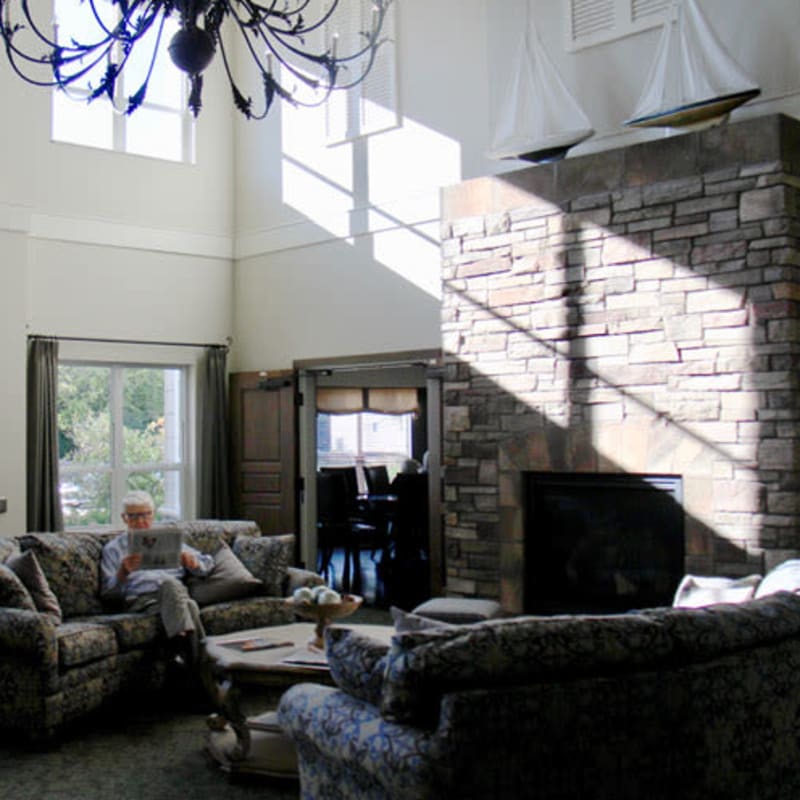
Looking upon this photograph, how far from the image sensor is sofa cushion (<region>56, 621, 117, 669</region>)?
4949mm

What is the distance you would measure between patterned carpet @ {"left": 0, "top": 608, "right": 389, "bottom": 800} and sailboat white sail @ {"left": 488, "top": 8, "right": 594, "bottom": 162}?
3830 mm

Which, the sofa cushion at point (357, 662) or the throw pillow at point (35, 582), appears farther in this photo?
the throw pillow at point (35, 582)

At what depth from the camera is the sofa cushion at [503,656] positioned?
9.50ft

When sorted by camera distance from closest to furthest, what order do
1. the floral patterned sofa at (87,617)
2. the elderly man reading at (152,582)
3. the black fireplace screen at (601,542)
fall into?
the floral patterned sofa at (87,617)
the elderly man reading at (152,582)
the black fireplace screen at (601,542)

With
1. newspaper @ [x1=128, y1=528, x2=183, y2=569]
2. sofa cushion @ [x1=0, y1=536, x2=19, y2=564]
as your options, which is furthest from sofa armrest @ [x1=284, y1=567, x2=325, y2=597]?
sofa cushion @ [x1=0, y1=536, x2=19, y2=564]

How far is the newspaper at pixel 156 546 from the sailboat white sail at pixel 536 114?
10.3 feet

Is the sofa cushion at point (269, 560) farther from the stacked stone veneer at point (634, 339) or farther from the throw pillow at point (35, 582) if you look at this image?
Result: the throw pillow at point (35, 582)

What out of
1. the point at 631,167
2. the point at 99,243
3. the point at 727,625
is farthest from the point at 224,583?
the point at 99,243

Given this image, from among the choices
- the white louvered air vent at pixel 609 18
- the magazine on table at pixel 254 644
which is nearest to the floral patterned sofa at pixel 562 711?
the magazine on table at pixel 254 644

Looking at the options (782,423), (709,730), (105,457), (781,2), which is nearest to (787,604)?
(709,730)

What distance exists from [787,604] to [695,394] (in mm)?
2307

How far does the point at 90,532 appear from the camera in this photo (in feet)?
20.2

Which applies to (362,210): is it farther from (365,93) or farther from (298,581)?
(298,581)

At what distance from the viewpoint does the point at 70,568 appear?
5695 mm
